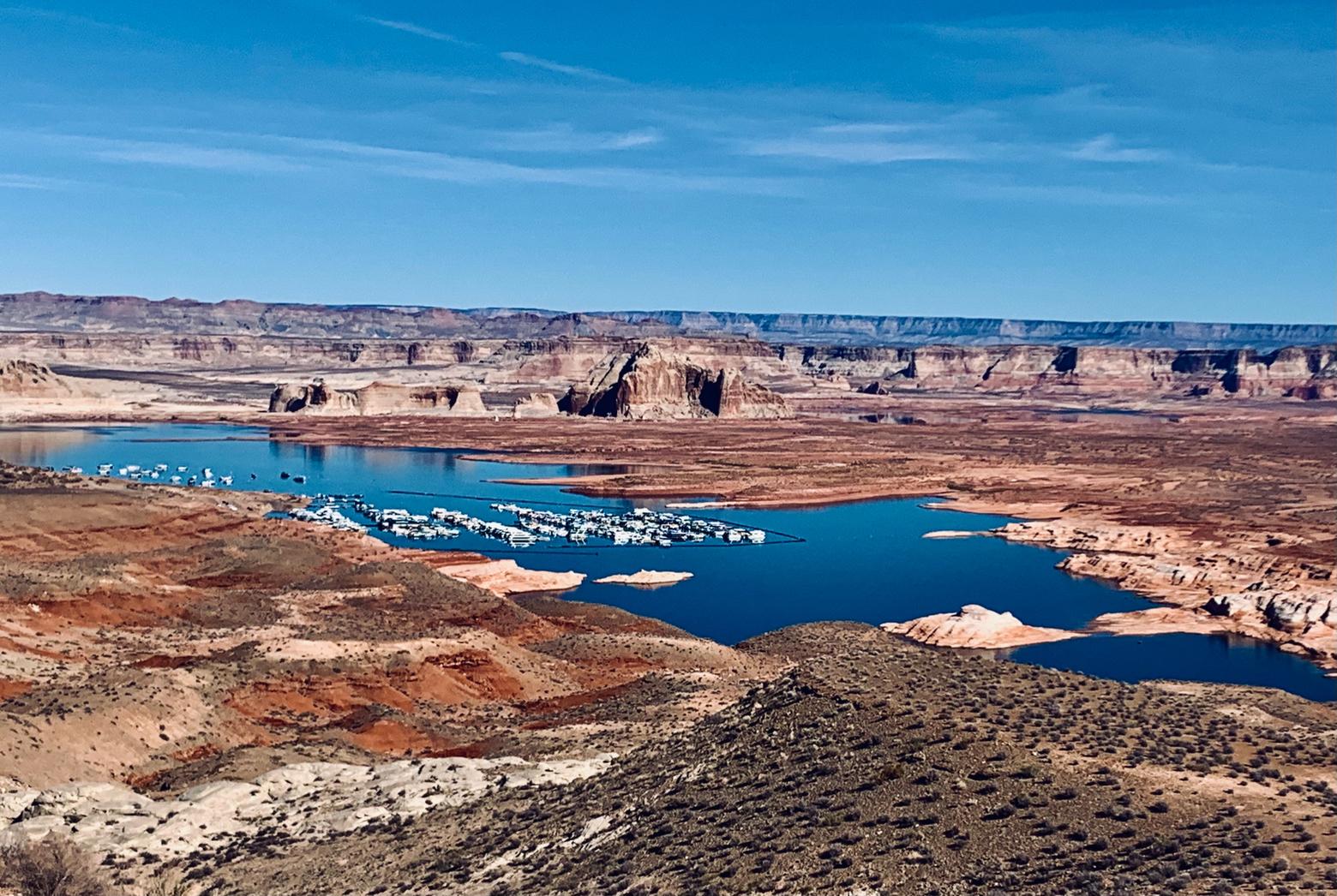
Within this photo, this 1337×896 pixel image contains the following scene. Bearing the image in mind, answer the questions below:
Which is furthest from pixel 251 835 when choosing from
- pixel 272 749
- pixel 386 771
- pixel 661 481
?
pixel 661 481

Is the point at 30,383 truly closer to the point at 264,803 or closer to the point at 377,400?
the point at 377,400

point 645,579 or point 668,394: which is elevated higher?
point 668,394

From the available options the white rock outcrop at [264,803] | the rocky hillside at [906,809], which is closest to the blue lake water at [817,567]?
the rocky hillside at [906,809]

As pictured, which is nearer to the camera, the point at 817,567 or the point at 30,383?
the point at 817,567

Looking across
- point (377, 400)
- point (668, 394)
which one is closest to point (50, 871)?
point (377, 400)

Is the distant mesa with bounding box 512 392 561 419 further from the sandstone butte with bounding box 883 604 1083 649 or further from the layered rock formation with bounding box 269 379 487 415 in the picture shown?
the sandstone butte with bounding box 883 604 1083 649

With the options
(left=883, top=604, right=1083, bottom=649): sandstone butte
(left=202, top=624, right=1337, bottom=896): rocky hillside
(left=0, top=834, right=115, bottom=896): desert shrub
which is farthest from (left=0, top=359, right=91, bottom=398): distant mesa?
(left=202, top=624, right=1337, bottom=896): rocky hillside

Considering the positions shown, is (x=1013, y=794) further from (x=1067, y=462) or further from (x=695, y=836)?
(x=1067, y=462)
